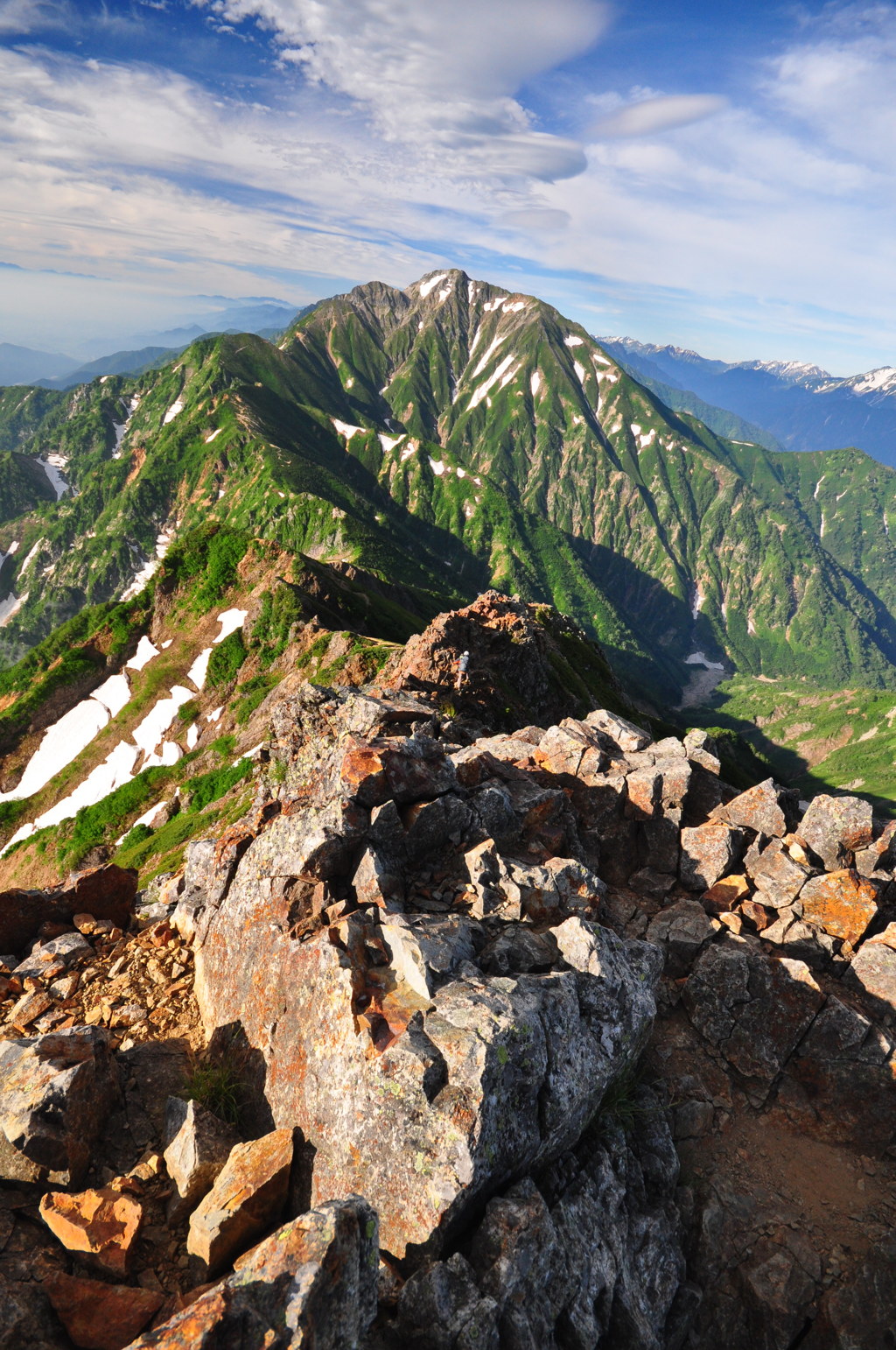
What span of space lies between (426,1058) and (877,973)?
1377 centimetres

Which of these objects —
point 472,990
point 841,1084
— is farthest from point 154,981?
point 841,1084

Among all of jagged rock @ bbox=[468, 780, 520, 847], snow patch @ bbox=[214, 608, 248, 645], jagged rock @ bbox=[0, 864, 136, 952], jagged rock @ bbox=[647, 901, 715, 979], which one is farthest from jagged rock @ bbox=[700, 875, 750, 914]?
snow patch @ bbox=[214, 608, 248, 645]

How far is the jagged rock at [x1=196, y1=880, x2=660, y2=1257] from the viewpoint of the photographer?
9898 millimetres

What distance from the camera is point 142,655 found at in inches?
3255

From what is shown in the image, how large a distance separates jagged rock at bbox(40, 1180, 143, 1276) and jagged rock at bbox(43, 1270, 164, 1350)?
0.62m

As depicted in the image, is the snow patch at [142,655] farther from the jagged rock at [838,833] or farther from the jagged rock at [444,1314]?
the jagged rock at [444,1314]

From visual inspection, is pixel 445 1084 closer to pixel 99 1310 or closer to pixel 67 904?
pixel 99 1310

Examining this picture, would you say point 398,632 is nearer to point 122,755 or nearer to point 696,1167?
point 122,755

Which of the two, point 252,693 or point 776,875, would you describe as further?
point 252,693

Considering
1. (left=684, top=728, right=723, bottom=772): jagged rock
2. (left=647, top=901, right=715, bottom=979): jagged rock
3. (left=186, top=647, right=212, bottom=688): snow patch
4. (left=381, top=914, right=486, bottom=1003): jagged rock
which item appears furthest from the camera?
(left=186, top=647, right=212, bottom=688): snow patch

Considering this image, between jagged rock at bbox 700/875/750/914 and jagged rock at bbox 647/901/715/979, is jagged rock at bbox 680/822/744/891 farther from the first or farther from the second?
jagged rock at bbox 647/901/715/979

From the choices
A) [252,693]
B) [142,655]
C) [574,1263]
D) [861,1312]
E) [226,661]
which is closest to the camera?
[574,1263]

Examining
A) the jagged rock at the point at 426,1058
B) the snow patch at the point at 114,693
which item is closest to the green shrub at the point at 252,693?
the snow patch at the point at 114,693

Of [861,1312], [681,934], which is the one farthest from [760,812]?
[861,1312]
